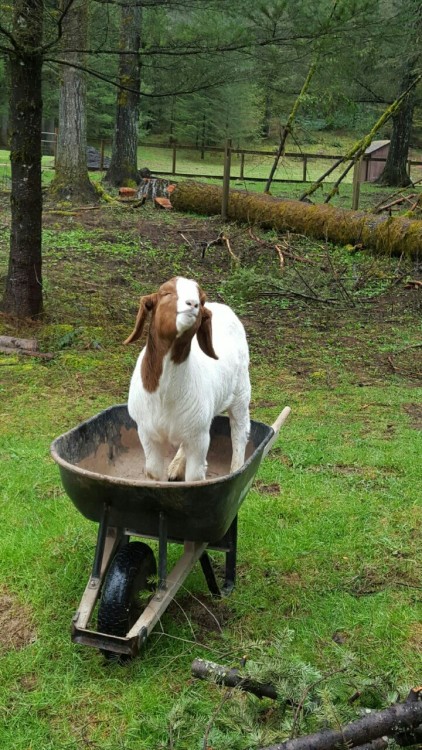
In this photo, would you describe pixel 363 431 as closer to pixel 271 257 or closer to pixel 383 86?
pixel 271 257

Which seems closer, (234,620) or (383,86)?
(234,620)

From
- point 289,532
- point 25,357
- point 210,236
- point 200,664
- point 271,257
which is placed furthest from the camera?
point 210,236

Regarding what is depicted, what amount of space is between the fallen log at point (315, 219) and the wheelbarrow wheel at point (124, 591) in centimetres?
900

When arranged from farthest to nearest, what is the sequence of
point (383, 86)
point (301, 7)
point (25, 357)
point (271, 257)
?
1. point (383, 86)
2. point (271, 257)
3. point (301, 7)
4. point (25, 357)

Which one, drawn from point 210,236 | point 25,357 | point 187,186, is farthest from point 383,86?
point 25,357

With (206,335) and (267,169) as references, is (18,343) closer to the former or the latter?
(206,335)

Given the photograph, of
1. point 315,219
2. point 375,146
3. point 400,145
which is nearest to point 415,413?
point 315,219

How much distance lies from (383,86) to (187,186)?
13640 mm

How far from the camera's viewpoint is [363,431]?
19.1ft

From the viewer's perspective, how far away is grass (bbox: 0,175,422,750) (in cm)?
268

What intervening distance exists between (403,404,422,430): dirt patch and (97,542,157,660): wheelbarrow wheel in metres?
3.34

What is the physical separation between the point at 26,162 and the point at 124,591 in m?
5.55

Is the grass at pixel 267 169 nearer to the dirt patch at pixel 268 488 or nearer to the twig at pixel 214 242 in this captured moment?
the twig at pixel 214 242

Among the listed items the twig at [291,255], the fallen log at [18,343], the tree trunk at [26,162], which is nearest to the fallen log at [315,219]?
the twig at [291,255]
